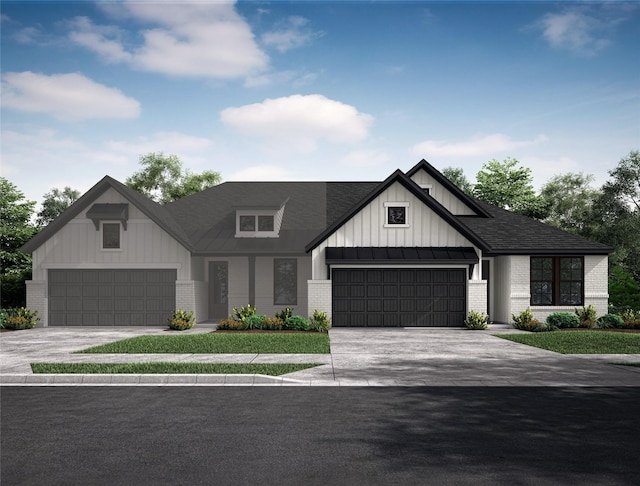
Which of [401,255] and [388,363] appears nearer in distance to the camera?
[388,363]

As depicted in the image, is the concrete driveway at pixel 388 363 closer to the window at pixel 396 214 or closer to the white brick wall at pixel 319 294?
the white brick wall at pixel 319 294

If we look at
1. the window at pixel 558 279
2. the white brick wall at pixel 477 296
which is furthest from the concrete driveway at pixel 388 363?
the window at pixel 558 279

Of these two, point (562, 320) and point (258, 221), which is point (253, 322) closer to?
point (258, 221)

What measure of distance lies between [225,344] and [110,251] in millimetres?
11226

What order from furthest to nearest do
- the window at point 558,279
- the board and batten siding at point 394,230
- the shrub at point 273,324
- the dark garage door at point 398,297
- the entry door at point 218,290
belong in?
the entry door at point 218,290 < the window at point 558,279 < the dark garage door at point 398,297 < the board and batten siding at point 394,230 < the shrub at point 273,324

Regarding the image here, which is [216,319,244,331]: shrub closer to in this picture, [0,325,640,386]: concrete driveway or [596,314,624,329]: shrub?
[0,325,640,386]: concrete driveway

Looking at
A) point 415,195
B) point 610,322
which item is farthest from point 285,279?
point 610,322

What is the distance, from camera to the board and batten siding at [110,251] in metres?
27.9

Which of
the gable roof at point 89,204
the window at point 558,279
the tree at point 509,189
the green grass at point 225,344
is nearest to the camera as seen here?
the green grass at point 225,344

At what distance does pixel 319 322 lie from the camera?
972 inches

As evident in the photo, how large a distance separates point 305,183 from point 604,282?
660 inches

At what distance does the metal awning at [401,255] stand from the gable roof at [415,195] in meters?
0.60

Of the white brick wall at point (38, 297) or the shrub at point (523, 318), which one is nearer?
the shrub at point (523, 318)

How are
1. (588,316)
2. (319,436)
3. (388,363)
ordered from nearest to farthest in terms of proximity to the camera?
(319,436) → (388,363) → (588,316)
